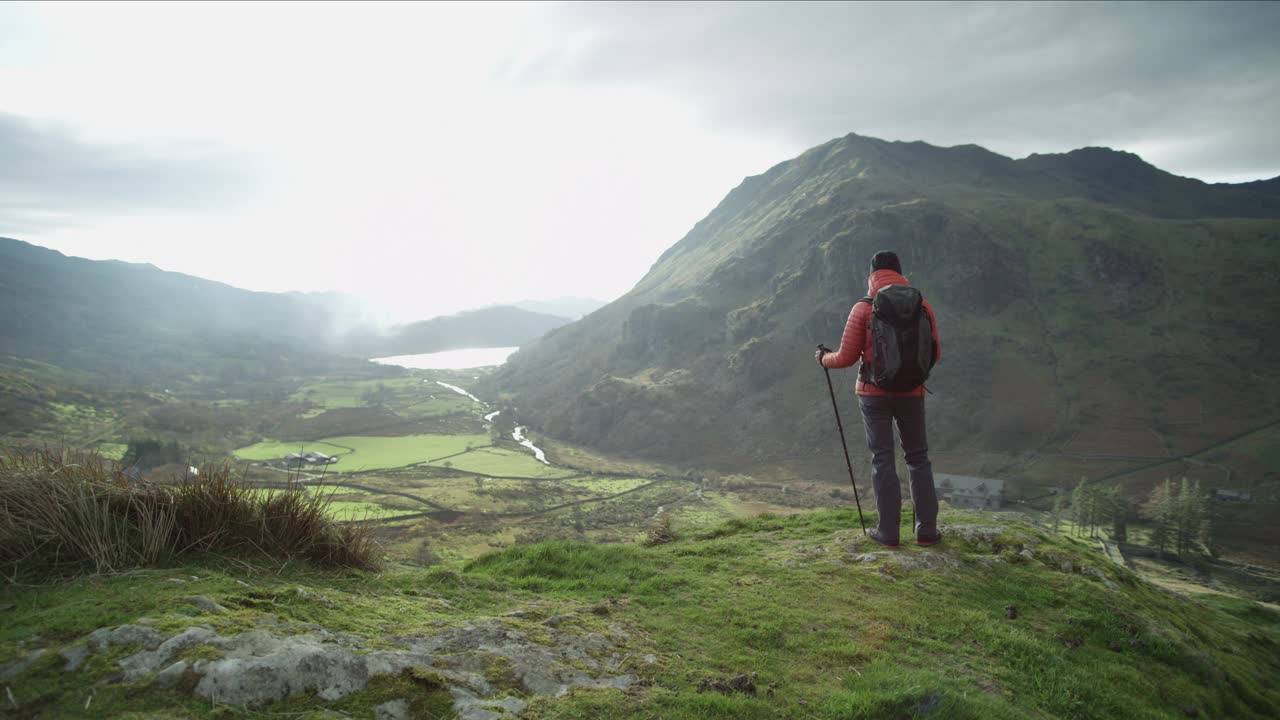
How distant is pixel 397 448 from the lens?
94.6 meters

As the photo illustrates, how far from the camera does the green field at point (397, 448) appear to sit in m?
81.9

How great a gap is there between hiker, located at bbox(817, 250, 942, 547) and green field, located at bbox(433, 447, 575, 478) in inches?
2966

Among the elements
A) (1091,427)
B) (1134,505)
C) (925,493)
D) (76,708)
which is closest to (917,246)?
(1091,427)

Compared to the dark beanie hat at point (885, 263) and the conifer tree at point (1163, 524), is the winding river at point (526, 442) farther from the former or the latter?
the dark beanie hat at point (885, 263)

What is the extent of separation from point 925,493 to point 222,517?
10.1 m

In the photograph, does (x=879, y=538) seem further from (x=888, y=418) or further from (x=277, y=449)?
(x=277, y=449)

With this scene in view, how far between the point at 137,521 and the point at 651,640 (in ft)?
18.2

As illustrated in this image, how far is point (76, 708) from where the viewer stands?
9.71 ft

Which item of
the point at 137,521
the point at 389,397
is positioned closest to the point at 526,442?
the point at 389,397

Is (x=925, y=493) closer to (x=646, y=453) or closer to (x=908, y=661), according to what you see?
(x=908, y=661)

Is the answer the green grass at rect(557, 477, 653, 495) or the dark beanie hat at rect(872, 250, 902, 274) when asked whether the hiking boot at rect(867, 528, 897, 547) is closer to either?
the dark beanie hat at rect(872, 250, 902, 274)

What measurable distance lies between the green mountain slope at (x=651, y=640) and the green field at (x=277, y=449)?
8975 centimetres

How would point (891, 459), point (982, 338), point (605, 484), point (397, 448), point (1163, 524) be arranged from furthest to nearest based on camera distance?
point (982, 338) < point (397, 448) < point (605, 484) < point (1163, 524) < point (891, 459)

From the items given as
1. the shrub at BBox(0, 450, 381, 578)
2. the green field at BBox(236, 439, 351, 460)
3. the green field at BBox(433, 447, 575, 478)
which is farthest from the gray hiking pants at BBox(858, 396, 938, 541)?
the green field at BBox(236, 439, 351, 460)
